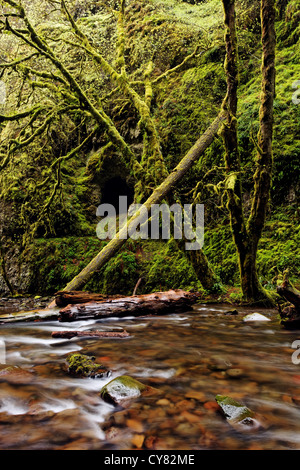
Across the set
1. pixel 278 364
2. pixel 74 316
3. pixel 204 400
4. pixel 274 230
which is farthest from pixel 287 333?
pixel 274 230

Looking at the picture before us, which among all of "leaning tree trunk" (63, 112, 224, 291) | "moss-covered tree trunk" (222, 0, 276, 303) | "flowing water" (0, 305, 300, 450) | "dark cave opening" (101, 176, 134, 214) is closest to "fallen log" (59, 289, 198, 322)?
"flowing water" (0, 305, 300, 450)

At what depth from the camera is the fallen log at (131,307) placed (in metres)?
4.87

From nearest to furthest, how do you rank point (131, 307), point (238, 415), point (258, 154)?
point (238, 415) → point (131, 307) → point (258, 154)

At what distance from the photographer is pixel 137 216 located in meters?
6.98

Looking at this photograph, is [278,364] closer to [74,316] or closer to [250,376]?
[250,376]

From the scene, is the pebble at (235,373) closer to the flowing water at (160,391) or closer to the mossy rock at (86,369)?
the flowing water at (160,391)

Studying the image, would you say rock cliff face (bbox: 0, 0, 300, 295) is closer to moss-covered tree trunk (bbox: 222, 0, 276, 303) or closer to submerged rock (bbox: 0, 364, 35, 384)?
moss-covered tree trunk (bbox: 222, 0, 276, 303)

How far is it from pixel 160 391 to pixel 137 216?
516cm

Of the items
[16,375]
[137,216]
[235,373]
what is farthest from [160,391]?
[137,216]

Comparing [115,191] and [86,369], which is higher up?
[115,191]

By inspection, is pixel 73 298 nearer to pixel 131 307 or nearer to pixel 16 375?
pixel 131 307

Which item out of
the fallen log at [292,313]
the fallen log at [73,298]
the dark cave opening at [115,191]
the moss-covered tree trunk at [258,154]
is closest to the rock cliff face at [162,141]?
the dark cave opening at [115,191]

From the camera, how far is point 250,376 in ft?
7.66

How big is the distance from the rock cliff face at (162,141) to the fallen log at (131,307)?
254cm
